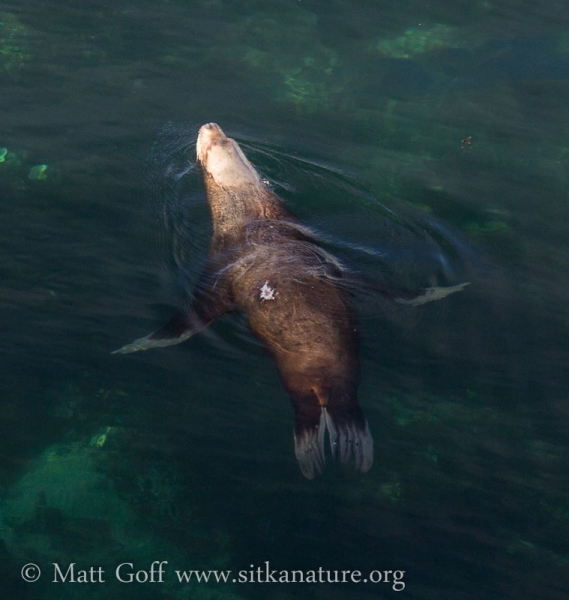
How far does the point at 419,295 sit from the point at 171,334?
3.03 m

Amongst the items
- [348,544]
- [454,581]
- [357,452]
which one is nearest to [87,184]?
[357,452]

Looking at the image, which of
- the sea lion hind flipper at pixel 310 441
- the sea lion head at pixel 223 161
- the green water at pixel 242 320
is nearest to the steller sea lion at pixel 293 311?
the sea lion hind flipper at pixel 310 441

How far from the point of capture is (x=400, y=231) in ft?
27.9

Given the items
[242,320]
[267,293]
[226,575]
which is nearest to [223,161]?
[267,293]

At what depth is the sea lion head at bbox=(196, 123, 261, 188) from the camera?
9.34 m

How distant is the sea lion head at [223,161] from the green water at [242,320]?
1.14 ft

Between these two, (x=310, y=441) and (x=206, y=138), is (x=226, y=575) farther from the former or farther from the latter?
(x=206, y=138)

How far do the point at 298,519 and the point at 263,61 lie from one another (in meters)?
8.31

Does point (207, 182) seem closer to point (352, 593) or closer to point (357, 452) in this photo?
point (357, 452)

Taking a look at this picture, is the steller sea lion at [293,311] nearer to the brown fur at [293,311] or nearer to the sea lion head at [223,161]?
the brown fur at [293,311]

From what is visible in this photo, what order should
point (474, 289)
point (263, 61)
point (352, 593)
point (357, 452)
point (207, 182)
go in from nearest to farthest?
point (352, 593)
point (357, 452)
point (474, 289)
point (207, 182)
point (263, 61)

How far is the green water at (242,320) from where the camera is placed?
5.92 metres

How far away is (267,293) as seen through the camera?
732cm

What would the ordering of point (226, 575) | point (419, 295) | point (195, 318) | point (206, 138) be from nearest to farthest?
point (226, 575), point (195, 318), point (419, 295), point (206, 138)
